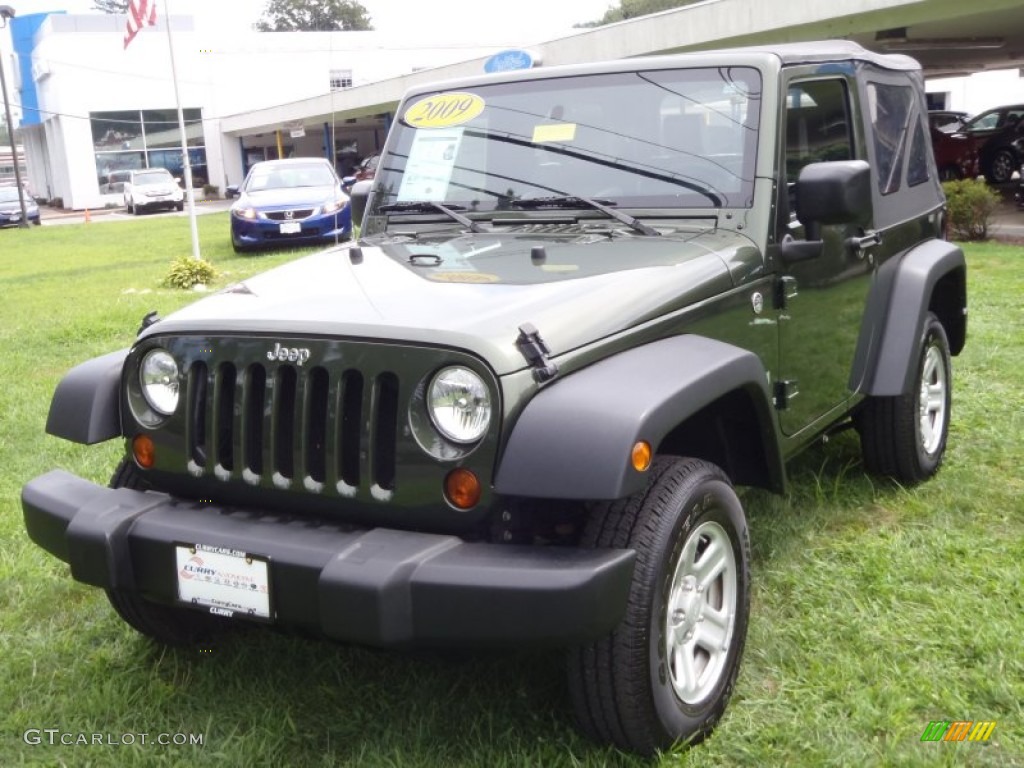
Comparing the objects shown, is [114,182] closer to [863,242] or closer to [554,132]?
[554,132]

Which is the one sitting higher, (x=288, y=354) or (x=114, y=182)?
(x=288, y=354)

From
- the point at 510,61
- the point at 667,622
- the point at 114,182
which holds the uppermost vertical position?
the point at 510,61

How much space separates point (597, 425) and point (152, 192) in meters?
34.8

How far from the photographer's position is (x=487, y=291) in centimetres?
278

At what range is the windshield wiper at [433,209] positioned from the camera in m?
3.63

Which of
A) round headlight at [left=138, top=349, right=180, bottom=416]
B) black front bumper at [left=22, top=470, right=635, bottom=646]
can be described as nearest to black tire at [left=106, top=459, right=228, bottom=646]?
round headlight at [left=138, top=349, right=180, bottom=416]

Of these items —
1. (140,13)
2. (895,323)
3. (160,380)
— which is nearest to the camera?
(160,380)

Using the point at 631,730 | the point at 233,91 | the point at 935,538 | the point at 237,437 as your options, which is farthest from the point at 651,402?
the point at 233,91

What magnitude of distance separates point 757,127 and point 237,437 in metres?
1.94

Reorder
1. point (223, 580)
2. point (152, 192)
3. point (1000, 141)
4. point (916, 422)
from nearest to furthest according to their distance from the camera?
point (223, 580)
point (916, 422)
point (1000, 141)
point (152, 192)

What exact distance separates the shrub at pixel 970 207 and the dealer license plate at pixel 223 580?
39.2 feet

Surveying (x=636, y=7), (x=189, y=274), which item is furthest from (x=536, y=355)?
(x=636, y=7)

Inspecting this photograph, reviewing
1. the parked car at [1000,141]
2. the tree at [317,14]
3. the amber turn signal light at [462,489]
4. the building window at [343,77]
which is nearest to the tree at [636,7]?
the tree at [317,14]

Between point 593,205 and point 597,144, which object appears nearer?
point 593,205
